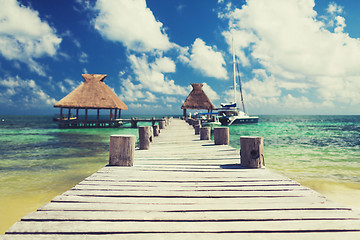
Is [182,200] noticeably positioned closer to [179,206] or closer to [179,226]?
[179,206]

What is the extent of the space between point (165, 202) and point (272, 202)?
1.38m

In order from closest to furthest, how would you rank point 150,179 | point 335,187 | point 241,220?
point 241,220 → point 150,179 → point 335,187

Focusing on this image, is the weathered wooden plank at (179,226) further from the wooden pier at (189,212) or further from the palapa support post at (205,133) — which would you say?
the palapa support post at (205,133)

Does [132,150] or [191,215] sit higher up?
[132,150]

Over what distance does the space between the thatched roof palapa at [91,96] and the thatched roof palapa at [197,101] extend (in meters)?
12.0

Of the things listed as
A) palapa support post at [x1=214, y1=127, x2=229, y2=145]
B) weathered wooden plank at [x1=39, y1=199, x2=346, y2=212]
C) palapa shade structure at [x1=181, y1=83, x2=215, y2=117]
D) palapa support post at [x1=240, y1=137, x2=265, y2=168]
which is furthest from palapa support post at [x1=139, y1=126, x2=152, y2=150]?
palapa shade structure at [x1=181, y1=83, x2=215, y2=117]

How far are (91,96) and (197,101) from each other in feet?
59.8

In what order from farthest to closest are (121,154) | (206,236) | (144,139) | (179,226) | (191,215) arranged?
(144,139), (121,154), (191,215), (179,226), (206,236)

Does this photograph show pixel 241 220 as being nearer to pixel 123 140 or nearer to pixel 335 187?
pixel 123 140

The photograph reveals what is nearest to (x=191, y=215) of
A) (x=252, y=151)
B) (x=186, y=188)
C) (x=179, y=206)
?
(x=179, y=206)

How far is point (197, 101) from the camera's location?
4131 centimetres

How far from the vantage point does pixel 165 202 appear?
2.89 meters

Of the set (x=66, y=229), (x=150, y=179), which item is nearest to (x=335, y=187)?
(x=150, y=179)

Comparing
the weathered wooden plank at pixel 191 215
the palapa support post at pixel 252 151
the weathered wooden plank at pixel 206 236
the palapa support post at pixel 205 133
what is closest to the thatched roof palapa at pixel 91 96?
the palapa support post at pixel 205 133
